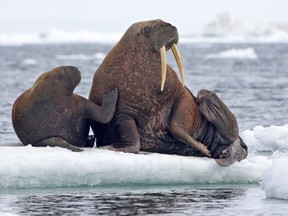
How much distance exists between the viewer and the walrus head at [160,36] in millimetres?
11188

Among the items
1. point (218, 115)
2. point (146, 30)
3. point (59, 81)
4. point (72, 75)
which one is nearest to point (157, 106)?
point (218, 115)

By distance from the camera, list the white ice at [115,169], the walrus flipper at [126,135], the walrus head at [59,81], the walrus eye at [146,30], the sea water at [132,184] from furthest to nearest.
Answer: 1. the walrus eye at [146,30]
2. the walrus head at [59,81]
3. the walrus flipper at [126,135]
4. the white ice at [115,169]
5. the sea water at [132,184]

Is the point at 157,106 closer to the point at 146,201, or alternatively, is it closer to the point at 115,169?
the point at 115,169

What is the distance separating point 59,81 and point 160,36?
41.2 inches

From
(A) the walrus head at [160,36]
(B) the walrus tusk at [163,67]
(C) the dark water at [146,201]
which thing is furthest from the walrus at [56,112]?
(C) the dark water at [146,201]

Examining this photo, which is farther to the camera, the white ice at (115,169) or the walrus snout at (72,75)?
the walrus snout at (72,75)

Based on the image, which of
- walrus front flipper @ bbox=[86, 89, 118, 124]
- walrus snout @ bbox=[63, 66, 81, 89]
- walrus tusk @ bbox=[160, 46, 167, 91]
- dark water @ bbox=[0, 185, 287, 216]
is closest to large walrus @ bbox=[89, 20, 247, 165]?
walrus tusk @ bbox=[160, 46, 167, 91]

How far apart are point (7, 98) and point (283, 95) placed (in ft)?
17.3

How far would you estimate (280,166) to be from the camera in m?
9.92

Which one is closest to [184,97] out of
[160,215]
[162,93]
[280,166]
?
[162,93]

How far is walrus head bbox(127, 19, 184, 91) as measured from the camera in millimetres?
11188

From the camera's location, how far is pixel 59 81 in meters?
11.1

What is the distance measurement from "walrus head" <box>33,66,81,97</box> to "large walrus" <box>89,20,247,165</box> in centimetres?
27

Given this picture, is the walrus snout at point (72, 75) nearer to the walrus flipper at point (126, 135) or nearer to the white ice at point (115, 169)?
the walrus flipper at point (126, 135)
